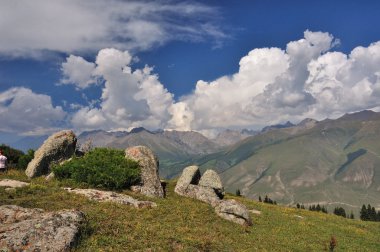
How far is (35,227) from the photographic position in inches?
845

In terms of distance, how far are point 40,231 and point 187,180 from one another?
3241 cm

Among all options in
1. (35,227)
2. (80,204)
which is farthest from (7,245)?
(80,204)

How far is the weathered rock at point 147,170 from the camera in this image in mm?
44469

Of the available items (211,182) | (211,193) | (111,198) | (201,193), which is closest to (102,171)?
(111,198)

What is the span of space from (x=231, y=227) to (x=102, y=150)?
22.0m

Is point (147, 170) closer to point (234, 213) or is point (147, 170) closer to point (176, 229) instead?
point (234, 213)

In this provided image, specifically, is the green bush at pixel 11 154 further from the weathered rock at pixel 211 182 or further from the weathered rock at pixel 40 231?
the weathered rock at pixel 40 231

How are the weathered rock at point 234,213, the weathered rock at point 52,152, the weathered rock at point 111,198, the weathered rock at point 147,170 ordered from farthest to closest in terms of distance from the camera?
the weathered rock at point 52,152 → the weathered rock at point 147,170 → the weathered rock at point 234,213 → the weathered rock at point 111,198

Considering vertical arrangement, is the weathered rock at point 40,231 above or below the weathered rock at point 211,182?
below

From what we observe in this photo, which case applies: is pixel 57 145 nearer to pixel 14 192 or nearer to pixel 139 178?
pixel 139 178

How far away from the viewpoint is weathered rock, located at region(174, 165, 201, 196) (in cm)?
5081

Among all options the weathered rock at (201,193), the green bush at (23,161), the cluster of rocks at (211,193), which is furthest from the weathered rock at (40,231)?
the green bush at (23,161)

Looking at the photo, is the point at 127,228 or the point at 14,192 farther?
the point at 14,192

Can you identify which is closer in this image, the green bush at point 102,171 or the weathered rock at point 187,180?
the green bush at point 102,171
